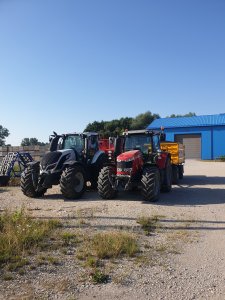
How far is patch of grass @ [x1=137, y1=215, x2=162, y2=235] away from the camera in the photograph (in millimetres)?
8184

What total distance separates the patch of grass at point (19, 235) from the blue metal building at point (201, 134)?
32730mm

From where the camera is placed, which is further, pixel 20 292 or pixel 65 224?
pixel 65 224

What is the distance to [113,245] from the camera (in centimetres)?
651

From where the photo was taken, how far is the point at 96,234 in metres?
7.47

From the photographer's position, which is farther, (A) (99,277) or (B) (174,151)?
(B) (174,151)

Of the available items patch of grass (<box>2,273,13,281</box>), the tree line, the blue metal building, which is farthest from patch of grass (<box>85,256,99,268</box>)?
the tree line

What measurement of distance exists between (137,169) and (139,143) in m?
1.62

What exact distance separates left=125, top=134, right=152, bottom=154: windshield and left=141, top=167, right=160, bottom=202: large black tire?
170 cm

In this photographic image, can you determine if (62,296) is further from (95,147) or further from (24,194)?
(95,147)

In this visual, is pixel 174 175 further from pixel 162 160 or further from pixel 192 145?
pixel 192 145

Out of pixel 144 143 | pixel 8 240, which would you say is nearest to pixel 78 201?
pixel 144 143

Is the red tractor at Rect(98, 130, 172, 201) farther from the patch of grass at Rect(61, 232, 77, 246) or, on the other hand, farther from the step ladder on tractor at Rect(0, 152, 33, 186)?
the step ladder on tractor at Rect(0, 152, 33, 186)

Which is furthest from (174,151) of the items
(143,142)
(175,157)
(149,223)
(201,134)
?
(201,134)

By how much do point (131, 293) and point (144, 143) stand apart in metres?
8.75
